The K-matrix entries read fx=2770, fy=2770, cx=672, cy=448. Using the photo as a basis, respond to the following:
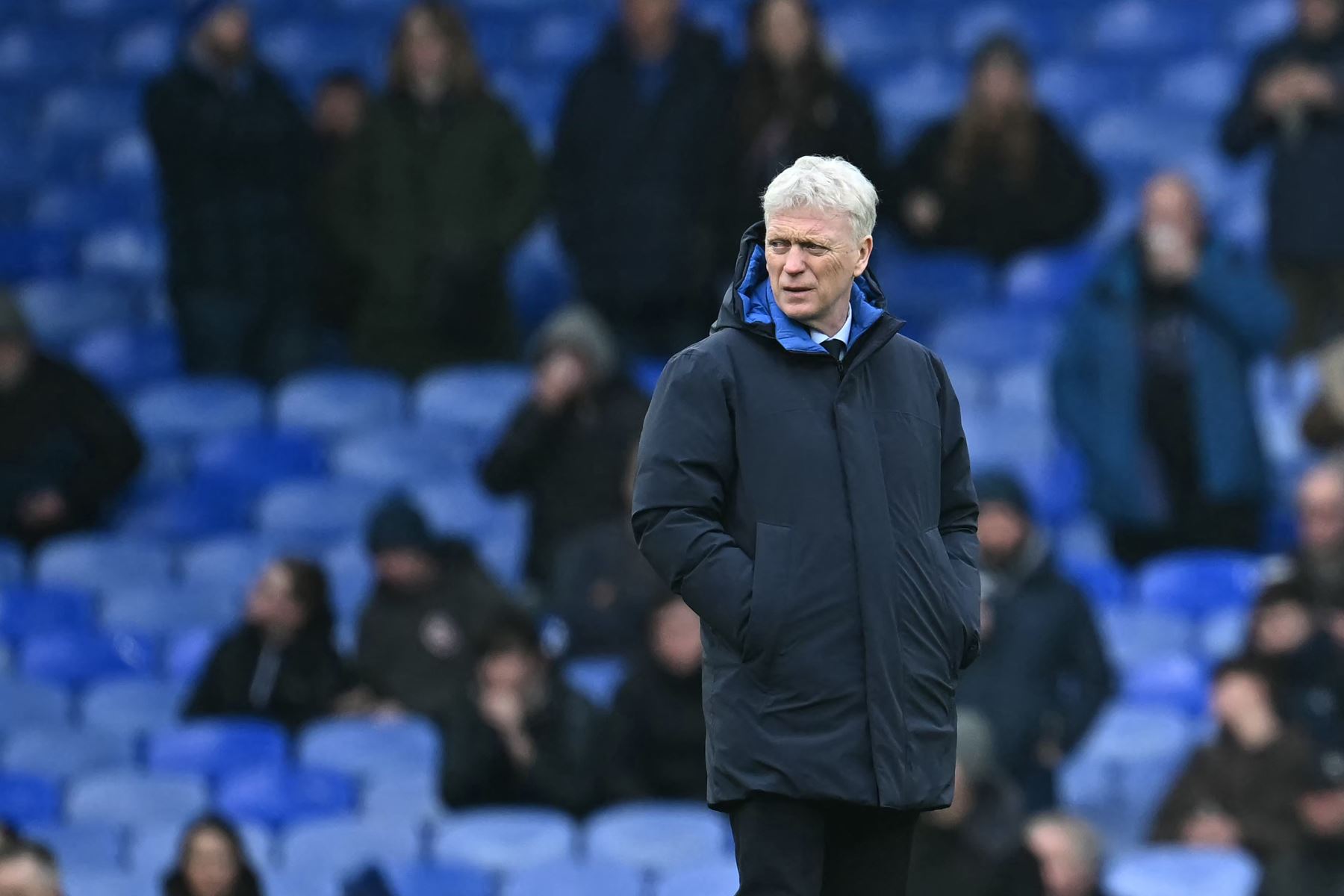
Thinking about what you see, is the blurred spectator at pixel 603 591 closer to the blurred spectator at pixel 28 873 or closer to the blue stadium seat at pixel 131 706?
the blue stadium seat at pixel 131 706

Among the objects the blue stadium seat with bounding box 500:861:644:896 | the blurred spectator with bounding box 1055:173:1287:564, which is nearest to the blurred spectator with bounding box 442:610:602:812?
the blue stadium seat with bounding box 500:861:644:896

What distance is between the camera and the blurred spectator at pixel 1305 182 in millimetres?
9344

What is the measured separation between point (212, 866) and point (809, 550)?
3.62 metres

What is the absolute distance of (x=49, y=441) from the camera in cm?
912

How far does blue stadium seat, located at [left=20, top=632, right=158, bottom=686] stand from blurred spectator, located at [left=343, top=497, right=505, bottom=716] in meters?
0.86

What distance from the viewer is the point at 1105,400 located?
8484 mm

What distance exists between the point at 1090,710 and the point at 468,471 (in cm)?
267

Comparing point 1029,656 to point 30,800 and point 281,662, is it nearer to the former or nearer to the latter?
point 281,662

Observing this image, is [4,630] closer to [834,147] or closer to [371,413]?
[371,413]

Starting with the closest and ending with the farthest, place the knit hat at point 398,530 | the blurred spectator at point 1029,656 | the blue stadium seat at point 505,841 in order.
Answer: the blue stadium seat at point 505,841 < the blurred spectator at point 1029,656 < the knit hat at point 398,530

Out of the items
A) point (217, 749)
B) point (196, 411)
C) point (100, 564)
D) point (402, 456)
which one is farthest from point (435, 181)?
point (217, 749)

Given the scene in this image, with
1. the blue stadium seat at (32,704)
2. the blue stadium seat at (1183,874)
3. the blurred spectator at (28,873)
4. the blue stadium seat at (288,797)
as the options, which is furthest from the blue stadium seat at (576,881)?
the blue stadium seat at (32,704)

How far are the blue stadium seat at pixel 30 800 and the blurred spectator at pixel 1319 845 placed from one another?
128 inches

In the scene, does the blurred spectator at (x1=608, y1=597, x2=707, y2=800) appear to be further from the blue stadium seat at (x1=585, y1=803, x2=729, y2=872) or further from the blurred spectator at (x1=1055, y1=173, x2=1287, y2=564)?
the blurred spectator at (x1=1055, y1=173, x2=1287, y2=564)
